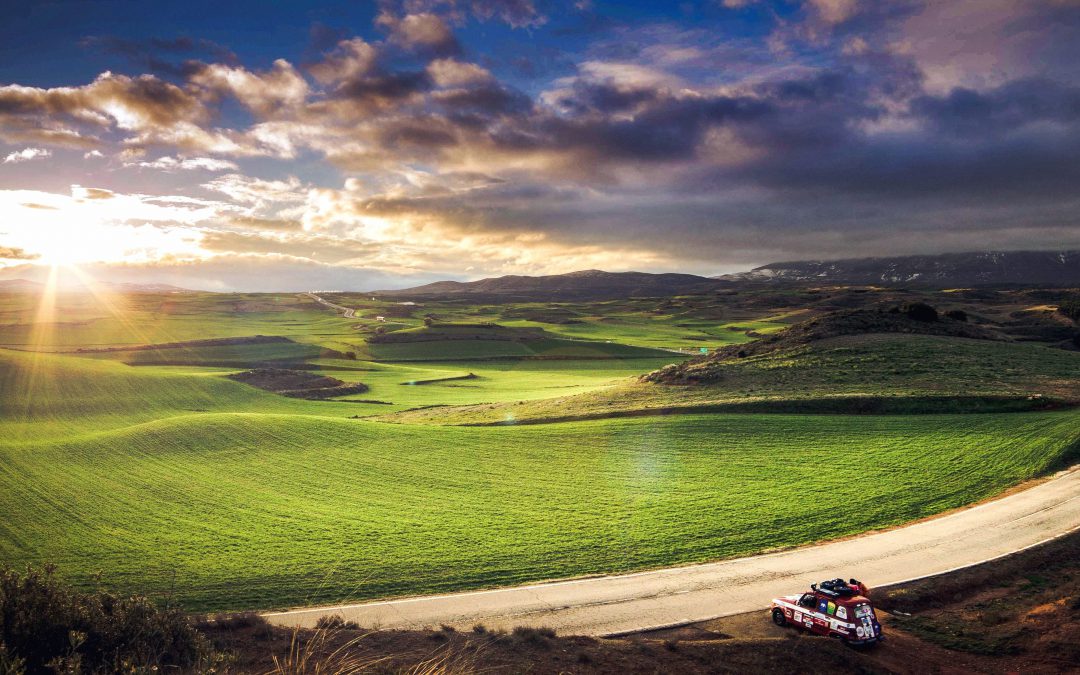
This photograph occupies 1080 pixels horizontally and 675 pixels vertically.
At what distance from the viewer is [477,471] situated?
33.4 m

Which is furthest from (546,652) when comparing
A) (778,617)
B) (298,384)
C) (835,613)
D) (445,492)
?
(298,384)

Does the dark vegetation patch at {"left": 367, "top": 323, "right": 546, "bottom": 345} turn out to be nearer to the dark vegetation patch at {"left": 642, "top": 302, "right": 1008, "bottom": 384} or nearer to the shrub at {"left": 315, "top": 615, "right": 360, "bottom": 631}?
the dark vegetation patch at {"left": 642, "top": 302, "right": 1008, "bottom": 384}

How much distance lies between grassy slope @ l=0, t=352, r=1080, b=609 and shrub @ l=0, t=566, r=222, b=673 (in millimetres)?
8401

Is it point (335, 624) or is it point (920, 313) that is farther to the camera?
point (920, 313)

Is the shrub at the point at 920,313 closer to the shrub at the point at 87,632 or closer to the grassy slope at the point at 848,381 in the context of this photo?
the grassy slope at the point at 848,381

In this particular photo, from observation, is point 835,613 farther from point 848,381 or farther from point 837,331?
point 837,331

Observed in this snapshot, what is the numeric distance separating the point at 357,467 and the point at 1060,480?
1393 inches

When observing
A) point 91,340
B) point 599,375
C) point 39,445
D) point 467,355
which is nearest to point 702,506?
point 39,445

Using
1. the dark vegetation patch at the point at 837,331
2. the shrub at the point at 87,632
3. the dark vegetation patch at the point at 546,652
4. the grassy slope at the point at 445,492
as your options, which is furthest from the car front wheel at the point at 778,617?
the dark vegetation patch at the point at 837,331

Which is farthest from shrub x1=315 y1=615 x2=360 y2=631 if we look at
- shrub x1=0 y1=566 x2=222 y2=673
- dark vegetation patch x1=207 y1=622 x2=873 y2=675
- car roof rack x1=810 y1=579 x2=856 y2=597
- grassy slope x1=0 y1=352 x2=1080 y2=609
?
car roof rack x1=810 y1=579 x2=856 y2=597

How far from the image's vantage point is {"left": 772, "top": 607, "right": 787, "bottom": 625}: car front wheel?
54.1 ft

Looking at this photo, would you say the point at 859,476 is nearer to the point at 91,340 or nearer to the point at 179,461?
the point at 179,461

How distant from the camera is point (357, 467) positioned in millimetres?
34781

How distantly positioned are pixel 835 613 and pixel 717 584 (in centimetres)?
441
